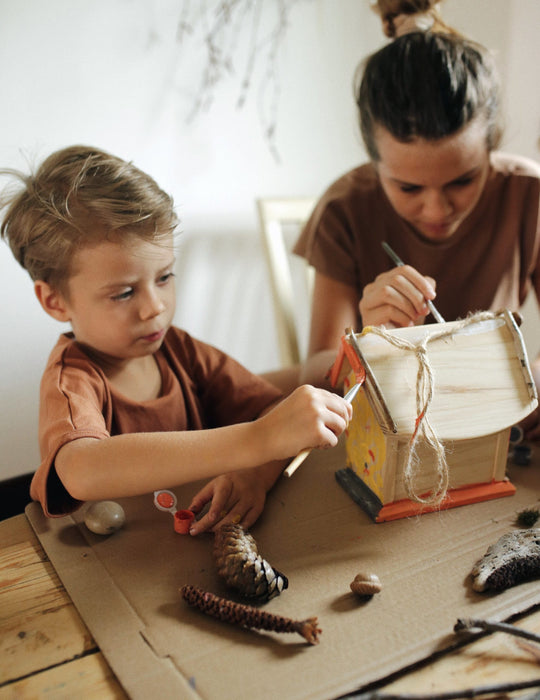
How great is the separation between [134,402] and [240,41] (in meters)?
1.04

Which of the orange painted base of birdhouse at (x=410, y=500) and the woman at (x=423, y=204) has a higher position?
the woman at (x=423, y=204)

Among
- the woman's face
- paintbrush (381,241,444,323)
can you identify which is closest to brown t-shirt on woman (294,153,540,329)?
the woman's face

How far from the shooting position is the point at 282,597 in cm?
55

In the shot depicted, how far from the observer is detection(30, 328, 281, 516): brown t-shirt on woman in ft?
2.14

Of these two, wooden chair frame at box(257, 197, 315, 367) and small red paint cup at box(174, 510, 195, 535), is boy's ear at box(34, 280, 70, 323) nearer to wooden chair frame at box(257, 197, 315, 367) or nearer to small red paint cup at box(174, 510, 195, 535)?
small red paint cup at box(174, 510, 195, 535)

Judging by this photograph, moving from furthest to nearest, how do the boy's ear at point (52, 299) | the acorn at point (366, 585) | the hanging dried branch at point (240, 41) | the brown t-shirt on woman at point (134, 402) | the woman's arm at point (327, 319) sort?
the hanging dried branch at point (240, 41) < the woman's arm at point (327, 319) < the boy's ear at point (52, 299) < the brown t-shirt on woman at point (134, 402) < the acorn at point (366, 585)

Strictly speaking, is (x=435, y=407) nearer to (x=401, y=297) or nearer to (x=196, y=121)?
(x=401, y=297)

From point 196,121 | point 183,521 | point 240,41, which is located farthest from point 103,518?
point 240,41

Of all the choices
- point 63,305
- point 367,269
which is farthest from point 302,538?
point 367,269

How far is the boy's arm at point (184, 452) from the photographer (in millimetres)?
584

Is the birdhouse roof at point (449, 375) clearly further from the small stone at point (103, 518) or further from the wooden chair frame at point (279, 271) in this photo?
the wooden chair frame at point (279, 271)

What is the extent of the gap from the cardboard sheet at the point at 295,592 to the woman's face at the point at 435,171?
43 centimetres

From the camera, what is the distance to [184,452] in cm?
60

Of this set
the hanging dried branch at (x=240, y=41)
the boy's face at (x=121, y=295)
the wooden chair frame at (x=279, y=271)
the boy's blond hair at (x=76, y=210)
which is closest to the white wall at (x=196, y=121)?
the hanging dried branch at (x=240, y=41)
